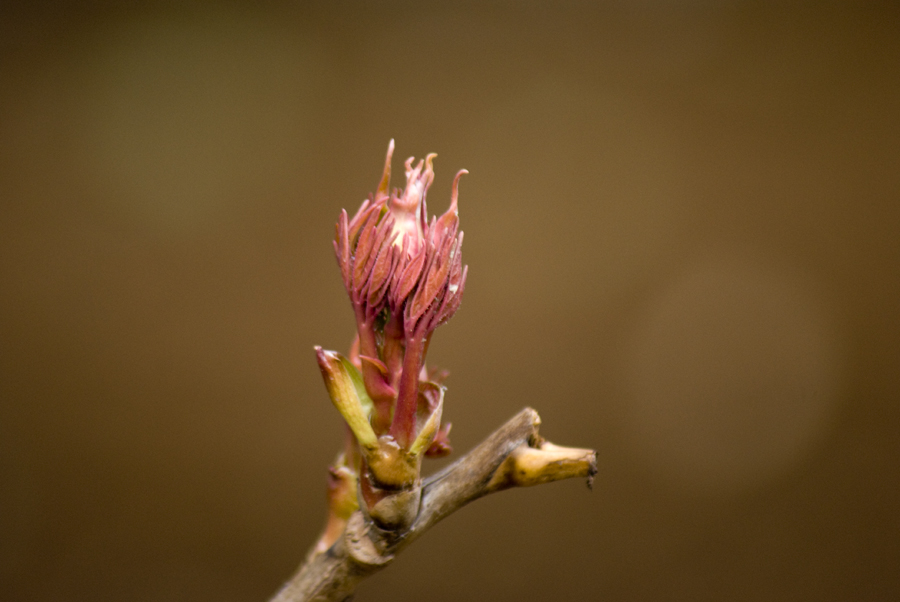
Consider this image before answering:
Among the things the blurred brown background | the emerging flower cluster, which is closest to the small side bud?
the emerging flower cluster

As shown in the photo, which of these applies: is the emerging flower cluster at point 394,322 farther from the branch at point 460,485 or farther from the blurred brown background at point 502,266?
the blurred brown background at point 502,266

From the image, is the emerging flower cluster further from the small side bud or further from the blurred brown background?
the blurred brown background

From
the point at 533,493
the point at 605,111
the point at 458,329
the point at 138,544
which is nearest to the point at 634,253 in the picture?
the point at 605,111

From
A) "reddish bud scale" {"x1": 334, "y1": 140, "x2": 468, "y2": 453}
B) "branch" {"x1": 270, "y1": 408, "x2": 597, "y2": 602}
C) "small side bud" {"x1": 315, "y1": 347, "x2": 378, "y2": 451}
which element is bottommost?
"branch" {"x1": 270, "y1": 408, "x2": 597, "y2": 602}

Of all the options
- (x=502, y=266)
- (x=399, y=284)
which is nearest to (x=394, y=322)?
(x=399, y=284)

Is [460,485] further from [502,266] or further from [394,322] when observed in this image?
[502,266]

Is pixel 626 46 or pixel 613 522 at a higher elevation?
pixel 626 46

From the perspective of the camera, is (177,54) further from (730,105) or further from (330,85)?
(730,105)
